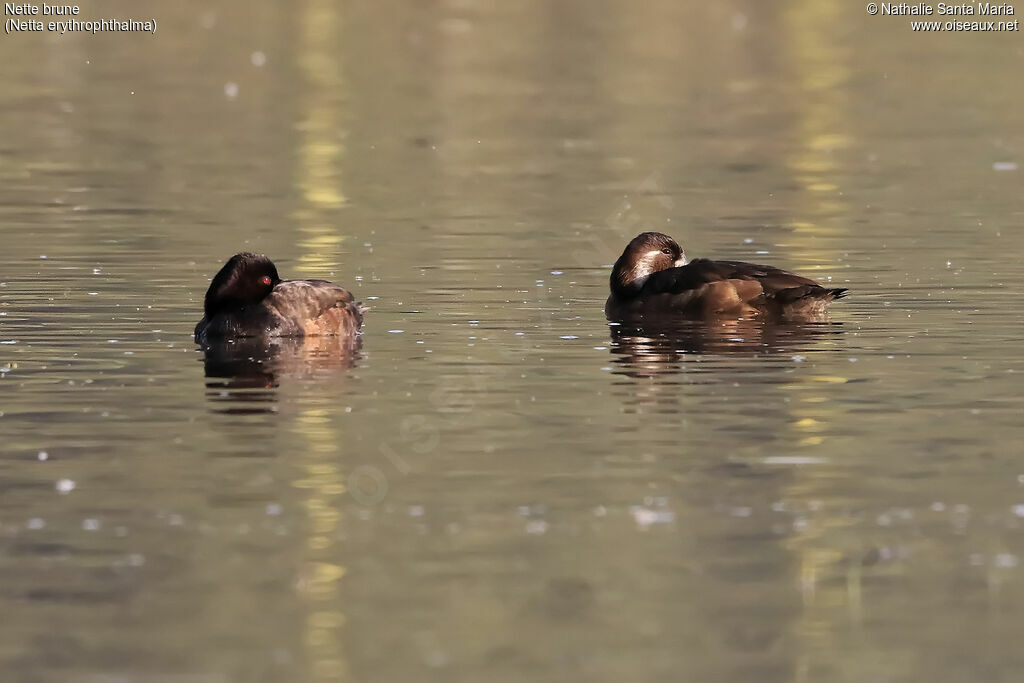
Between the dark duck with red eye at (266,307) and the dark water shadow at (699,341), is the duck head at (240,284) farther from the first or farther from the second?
the dark water shadow at (699,341)

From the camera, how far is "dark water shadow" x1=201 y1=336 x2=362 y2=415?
49.4 feet

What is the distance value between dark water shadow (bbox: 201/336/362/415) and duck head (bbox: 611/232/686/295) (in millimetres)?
3017

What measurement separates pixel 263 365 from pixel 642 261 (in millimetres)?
4788

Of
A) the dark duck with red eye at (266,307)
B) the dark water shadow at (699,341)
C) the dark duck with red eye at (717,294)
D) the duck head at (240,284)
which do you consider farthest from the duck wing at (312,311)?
the dark duck with red eye at (717,294)

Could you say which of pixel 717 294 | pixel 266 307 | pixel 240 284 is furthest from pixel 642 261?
pixel 240 284

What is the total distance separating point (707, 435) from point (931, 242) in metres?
10.6

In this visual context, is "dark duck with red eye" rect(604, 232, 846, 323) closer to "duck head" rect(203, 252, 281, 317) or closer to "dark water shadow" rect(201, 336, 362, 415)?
"dark water shadow" rect(201, 336, 362, 415)

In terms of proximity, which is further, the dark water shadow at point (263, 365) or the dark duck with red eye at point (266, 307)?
the dark duck with red eye at point (266, 307)

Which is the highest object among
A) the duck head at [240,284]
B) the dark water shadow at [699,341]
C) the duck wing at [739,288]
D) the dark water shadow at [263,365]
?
the duck head at [240,284]

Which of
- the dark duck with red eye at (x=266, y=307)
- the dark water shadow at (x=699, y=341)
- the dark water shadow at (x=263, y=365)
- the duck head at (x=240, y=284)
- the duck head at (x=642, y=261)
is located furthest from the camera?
the duck head at (x=642, y=261)

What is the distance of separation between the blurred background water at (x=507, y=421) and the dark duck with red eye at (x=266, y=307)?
24cm

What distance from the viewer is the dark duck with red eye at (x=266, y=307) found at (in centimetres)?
1789

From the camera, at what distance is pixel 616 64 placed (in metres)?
49.7

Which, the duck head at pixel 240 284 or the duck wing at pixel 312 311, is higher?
the duck head at pixel 240 284
